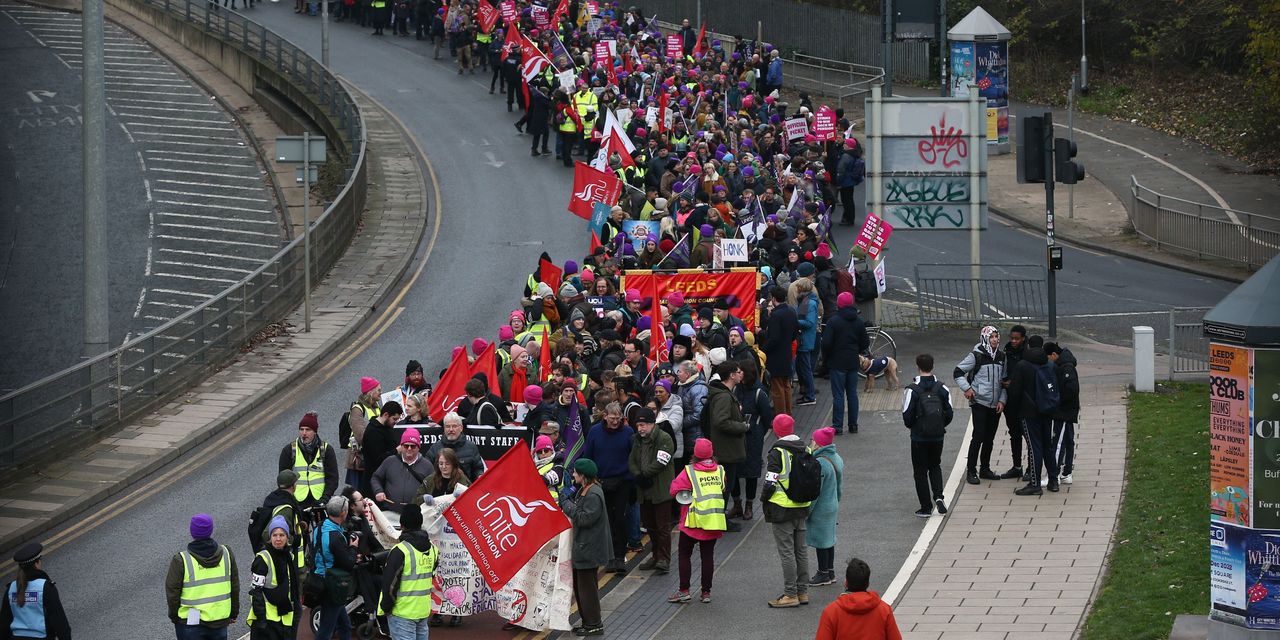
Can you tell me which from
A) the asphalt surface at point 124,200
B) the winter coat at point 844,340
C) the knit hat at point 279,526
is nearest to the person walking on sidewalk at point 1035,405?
the winter coat at point 844,340

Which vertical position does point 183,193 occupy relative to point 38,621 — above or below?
above

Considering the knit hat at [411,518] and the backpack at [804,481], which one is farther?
the backpack at [804,481]

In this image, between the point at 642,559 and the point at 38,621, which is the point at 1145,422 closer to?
the point at 642,559

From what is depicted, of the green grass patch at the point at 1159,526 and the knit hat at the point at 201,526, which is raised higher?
the knit hat at the point at 201,526

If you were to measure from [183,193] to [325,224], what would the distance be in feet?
30.1

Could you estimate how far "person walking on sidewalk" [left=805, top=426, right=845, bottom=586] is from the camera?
1582cm

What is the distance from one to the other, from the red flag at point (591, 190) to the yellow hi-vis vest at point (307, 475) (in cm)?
1252

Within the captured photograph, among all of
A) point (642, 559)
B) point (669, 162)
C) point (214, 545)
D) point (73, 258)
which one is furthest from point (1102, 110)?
point (214, 545)

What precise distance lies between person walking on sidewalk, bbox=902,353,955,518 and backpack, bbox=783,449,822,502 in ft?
7.57

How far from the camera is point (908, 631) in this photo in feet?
47.3

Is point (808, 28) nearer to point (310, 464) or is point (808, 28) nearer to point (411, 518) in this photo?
point (310, 464)

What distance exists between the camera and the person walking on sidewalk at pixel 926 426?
17.5 metres

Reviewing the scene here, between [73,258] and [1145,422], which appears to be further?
[73,258]

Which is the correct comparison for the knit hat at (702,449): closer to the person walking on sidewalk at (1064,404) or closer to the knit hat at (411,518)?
the knit hat at (411,518)
